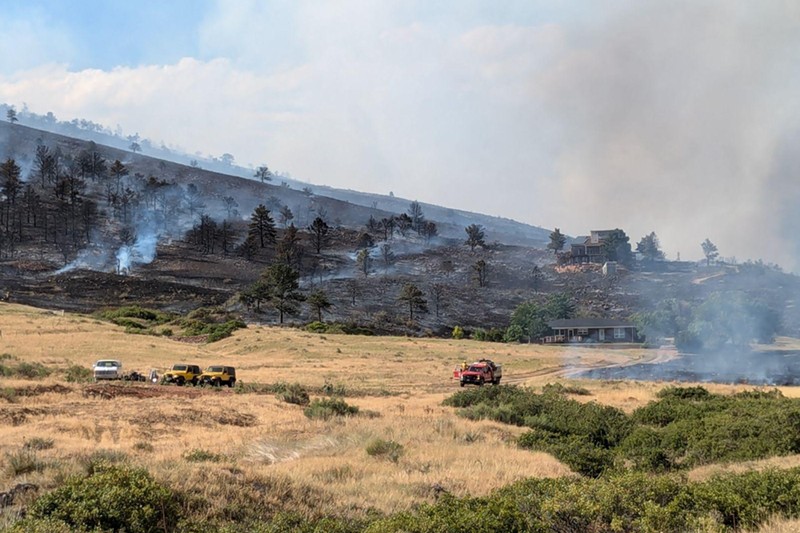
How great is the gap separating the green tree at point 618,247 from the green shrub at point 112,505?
179093mm

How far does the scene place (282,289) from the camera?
3836 inches

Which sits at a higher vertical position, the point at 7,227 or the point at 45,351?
the point at 7,227

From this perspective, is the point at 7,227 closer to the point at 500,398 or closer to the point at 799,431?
the point at 500,398

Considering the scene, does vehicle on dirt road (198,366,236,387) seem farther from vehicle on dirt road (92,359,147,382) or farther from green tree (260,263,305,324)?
green tree (260,263,305,324)

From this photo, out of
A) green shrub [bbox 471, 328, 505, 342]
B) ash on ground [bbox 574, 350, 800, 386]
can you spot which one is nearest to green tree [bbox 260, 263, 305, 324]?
green shrub [bbox 471, 328, 505, 342]

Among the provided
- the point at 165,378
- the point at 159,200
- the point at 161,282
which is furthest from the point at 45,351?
the point at 159,200

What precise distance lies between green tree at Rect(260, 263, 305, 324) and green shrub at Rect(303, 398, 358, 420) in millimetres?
73963

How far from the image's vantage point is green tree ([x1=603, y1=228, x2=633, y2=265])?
17750 cm

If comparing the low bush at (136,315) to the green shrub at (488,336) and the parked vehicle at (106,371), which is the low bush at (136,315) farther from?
the parked vehicle at (106,371)

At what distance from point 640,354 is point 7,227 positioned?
126 m

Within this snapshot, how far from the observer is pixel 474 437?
59.3 feet

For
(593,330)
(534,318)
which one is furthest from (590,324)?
(534,318)

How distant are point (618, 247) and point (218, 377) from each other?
16194 cm

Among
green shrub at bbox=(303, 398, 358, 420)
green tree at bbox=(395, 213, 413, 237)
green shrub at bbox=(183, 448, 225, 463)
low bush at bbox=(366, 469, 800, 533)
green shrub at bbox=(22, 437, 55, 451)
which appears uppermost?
green tree at bbox=(395, 213, 413, 237)
